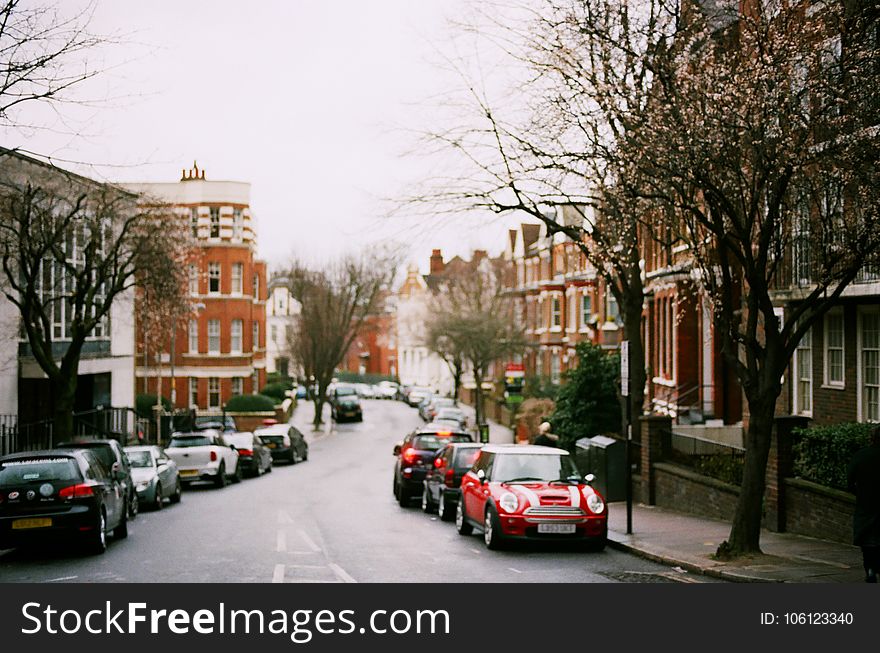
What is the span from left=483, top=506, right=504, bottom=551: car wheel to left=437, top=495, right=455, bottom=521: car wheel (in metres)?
5.05

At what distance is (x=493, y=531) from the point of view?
17.0m

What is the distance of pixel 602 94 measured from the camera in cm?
1862

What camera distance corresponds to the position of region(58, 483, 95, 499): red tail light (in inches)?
657

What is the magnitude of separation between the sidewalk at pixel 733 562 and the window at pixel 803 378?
6.59 meters

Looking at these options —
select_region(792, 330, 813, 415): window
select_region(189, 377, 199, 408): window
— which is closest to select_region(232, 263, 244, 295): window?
select_region(189, 377, 199, 408): window

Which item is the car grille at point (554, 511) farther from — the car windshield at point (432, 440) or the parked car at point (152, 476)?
the parked car at point (152, 476)

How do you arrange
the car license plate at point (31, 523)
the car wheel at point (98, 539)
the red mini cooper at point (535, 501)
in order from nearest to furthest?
the car license plate at point (31, 523) → the red mini cooper at point (535, 501) → the car wheel at point (98, 539)

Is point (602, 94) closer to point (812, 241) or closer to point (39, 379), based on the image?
point (812, 241)

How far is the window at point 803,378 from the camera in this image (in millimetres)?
26103

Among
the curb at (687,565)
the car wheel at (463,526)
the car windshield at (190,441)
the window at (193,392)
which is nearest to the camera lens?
the curb at (687,565)

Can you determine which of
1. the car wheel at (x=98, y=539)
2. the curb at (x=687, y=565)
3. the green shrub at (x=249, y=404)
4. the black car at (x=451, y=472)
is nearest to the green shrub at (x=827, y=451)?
the curb at (x=687, y=565)

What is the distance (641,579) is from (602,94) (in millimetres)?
8312

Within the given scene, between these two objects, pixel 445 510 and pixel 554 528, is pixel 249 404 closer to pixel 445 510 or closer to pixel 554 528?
pixel 445 510
